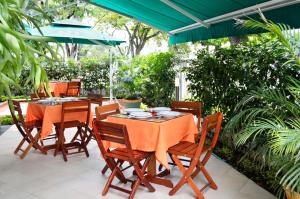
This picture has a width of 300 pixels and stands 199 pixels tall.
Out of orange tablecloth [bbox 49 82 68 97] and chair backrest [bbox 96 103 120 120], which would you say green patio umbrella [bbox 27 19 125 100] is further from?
chair backrest [bbox 96 103 120 120]

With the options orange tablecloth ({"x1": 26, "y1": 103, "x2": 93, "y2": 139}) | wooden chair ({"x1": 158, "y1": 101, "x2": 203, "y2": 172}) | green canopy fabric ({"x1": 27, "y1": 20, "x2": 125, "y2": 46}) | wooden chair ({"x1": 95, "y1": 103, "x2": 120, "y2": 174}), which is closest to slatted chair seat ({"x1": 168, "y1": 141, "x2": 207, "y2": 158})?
wooden chair ({"x1": 158, "y1": 101, "x2": 203, "y2": 172})

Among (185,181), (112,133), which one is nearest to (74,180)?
(112,133)

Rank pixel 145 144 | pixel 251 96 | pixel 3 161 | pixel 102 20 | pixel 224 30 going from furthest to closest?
1. pixel 102 20
2. pixel 224 30
3. pixel 3 161
4. pixel 251 96
5. pixel 145 144

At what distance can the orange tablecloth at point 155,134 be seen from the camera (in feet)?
10.7

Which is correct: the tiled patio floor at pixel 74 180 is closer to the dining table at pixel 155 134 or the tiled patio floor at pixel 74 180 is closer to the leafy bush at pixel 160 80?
the dining table at pixel 155 134

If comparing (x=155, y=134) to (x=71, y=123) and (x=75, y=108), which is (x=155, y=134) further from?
(x=71, y=123)

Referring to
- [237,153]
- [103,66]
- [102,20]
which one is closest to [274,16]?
[237,153]

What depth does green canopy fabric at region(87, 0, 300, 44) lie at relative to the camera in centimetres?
363

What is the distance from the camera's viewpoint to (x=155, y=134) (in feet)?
10.9

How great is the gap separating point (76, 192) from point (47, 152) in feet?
5.92

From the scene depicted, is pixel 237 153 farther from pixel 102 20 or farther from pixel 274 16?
pixel 102 20

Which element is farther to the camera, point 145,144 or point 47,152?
point 47,152

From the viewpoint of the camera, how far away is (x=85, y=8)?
593 inches

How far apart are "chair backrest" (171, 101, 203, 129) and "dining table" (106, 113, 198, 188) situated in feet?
2.40
